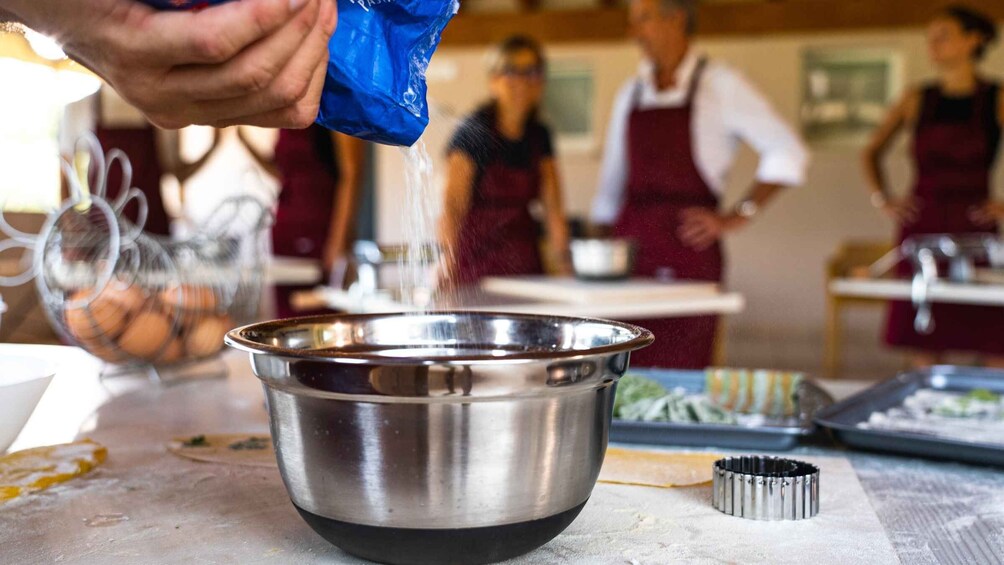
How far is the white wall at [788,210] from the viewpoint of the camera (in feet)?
17.9

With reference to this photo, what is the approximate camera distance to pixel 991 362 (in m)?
3.43

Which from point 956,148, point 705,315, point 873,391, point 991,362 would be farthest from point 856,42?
point 873,391

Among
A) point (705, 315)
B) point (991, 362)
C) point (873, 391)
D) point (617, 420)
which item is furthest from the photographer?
point (991, 362)

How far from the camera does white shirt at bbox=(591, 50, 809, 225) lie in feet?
9.09

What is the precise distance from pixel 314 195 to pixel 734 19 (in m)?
3.39

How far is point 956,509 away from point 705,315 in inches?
69.3

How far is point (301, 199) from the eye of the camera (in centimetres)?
322

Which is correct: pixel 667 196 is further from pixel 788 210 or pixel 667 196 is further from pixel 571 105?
pixel 571 105

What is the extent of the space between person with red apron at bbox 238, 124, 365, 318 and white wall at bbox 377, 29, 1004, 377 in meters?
2.21

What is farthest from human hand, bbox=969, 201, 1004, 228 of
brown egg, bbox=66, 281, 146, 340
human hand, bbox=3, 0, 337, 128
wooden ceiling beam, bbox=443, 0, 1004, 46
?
human hand, bbox=3, 0, 337, 128

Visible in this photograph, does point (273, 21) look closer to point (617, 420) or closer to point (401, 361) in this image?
point (401, 361)

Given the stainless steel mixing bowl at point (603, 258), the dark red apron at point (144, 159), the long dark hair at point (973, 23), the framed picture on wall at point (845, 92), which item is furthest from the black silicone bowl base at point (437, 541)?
the framed picture on wall at point (845, 92)

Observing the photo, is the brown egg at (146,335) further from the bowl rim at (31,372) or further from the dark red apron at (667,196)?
the dark red apron at (667,196)

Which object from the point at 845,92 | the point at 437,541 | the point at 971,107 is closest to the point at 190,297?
the point at 437,541
